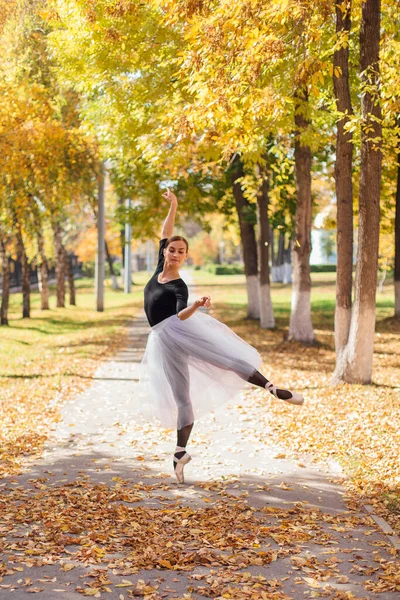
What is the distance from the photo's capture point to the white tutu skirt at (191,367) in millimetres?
7555

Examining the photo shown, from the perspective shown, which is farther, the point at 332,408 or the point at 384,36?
the point at 384,36

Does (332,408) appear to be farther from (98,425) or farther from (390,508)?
(390,508)

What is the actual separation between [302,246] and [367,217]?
21.0 feet

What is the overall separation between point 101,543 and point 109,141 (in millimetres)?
15822

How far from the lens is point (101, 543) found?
5.90 m

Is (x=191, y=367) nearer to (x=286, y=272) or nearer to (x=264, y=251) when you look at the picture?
(x=264, y=251)

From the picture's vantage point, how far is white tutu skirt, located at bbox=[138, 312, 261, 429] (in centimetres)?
755

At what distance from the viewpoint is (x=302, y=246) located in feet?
Result: 62.0

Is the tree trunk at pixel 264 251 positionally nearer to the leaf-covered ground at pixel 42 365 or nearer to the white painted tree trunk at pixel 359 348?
the leaf-covered ground at pixel 42 365

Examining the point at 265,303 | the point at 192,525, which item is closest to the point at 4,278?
the point at 265,303

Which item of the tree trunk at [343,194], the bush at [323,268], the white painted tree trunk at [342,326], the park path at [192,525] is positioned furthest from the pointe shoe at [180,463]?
the bush at [323,268]

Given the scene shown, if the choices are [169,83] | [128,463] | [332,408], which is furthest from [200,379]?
[169,83]

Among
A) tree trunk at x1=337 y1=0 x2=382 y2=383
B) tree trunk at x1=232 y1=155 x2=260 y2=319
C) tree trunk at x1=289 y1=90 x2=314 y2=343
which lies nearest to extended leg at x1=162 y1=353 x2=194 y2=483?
tree trunk at x1=337 y1=0 x2=382 y2=383

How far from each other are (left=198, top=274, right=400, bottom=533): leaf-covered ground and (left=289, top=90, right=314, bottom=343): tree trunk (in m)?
0.54
